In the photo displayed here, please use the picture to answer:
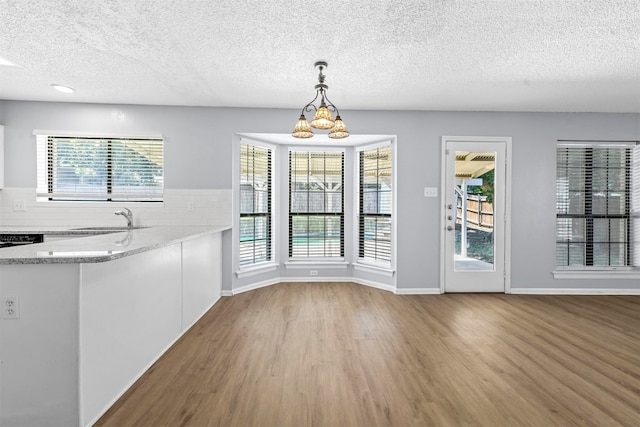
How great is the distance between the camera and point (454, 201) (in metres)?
4.14

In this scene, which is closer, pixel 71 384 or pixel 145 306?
pixel 71 384

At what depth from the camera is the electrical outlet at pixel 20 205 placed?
3828 mm

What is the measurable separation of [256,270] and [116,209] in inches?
79.6

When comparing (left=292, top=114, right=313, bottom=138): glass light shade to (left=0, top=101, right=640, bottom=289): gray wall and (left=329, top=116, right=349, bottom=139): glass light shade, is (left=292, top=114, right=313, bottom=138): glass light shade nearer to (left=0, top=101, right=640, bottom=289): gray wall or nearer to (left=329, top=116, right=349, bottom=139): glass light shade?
(left=329, top=116, right=349, bottom=139): glass light shade

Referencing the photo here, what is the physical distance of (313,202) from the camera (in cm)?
474

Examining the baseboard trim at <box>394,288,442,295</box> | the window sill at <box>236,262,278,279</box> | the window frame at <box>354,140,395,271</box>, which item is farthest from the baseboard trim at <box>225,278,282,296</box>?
the baseboard trim at <box>394,288,442,295</box>

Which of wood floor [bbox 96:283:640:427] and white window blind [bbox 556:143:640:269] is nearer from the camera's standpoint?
wood floor [bbox 96:283:640:427]

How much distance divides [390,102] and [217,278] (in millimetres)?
3181

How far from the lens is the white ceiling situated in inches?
81.0

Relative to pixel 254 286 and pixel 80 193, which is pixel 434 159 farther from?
pixel 80 193

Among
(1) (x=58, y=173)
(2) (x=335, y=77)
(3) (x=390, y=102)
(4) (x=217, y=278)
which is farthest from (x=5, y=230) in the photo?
(3) (x=390, y=102)

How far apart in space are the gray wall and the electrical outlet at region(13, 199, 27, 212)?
2017 mm

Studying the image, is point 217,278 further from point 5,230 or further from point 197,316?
point 5,230

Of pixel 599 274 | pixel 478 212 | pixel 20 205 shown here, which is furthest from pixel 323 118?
pixel 599 274
